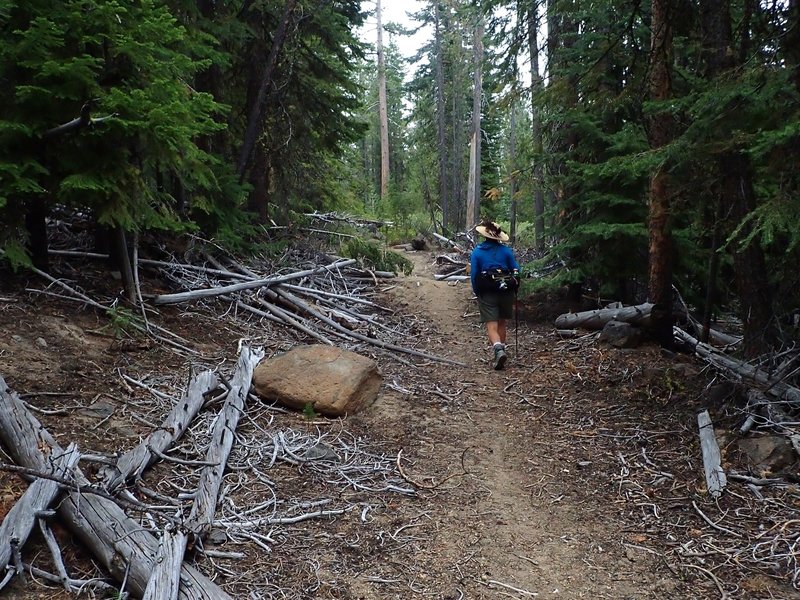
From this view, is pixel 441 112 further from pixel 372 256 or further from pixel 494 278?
pixel 494 278

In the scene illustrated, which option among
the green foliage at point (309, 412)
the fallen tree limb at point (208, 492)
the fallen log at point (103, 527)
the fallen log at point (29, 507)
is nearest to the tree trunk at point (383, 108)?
the fallen tree limb at point (208, 492)

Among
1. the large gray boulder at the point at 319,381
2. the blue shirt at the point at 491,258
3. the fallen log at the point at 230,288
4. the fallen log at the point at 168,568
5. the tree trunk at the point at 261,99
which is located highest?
the tree trunk at the point at 261,99

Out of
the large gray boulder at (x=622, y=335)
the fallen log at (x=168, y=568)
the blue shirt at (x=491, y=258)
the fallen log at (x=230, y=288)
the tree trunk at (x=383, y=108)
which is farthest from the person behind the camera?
the tree trunk at (x=383, y=108)

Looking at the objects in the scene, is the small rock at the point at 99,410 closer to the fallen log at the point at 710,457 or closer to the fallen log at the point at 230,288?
the fallen log at the point at 230,288

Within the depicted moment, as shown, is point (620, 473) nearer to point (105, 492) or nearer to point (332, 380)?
point (332, 380)

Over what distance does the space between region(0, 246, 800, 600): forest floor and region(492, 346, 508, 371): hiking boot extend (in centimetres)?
11

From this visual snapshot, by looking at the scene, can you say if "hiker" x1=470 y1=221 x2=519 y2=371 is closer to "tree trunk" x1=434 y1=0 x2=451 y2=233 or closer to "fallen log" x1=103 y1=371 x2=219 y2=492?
"fallen log" x1=103 y1=371 x2=219 y2=492

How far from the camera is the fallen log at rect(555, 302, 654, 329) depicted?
8477 mm

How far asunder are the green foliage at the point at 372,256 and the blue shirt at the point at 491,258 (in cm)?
543

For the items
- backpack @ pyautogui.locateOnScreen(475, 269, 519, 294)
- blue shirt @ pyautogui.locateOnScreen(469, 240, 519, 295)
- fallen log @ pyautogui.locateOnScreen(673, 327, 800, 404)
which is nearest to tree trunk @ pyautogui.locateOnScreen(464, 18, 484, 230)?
blue shirt @ pyautogui.locateOnScreen(469, 240, 519, 295)

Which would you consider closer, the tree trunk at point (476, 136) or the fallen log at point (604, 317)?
the fallen log at point (604, 317)

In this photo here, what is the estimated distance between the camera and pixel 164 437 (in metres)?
4.88

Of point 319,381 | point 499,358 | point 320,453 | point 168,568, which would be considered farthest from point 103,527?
point 499,358

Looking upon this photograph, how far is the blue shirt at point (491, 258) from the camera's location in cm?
889
